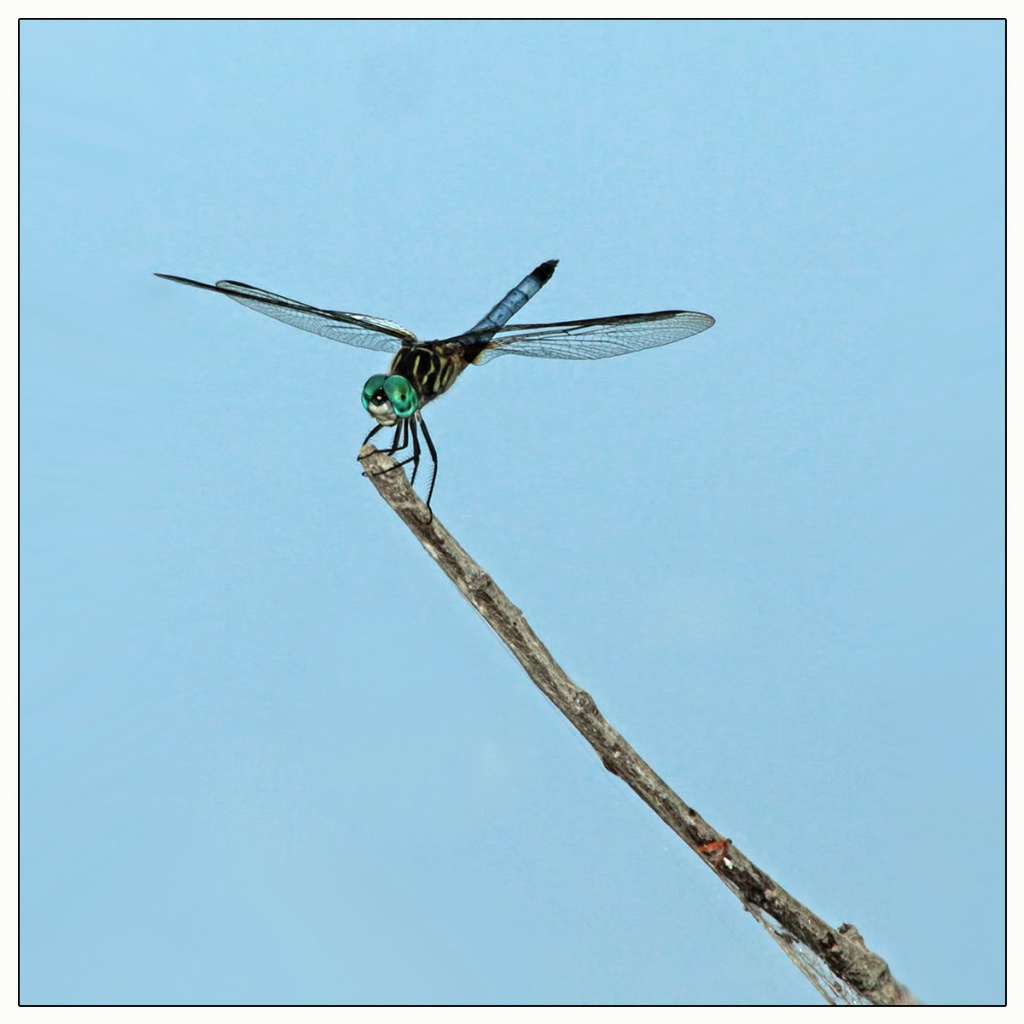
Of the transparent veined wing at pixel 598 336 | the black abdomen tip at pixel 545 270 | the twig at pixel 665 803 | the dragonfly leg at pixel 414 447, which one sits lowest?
the twig at pixel 665 803

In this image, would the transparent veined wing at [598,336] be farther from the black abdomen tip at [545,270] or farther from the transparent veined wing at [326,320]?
the black abdomen tip at [545,270]

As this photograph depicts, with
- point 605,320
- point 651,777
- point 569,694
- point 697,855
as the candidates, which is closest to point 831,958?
point 697,855

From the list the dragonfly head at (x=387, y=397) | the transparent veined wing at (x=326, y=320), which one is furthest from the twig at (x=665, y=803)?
the transparent veined wing at (x=326, y=320)

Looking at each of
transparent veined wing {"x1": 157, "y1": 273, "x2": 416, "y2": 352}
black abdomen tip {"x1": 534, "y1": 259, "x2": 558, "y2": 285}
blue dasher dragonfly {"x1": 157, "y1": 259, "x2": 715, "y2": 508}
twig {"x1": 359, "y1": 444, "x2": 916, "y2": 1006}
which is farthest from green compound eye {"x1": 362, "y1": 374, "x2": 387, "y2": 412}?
black abdomen tip {"x1": 534, "y1": 259, "x2": 558, "y2": 285}

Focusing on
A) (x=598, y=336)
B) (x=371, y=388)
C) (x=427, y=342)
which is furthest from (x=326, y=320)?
(x=598, y=336)

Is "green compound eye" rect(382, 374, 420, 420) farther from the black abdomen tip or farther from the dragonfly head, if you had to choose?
the black abdomen tip

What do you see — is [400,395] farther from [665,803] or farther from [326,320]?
[665,803]
